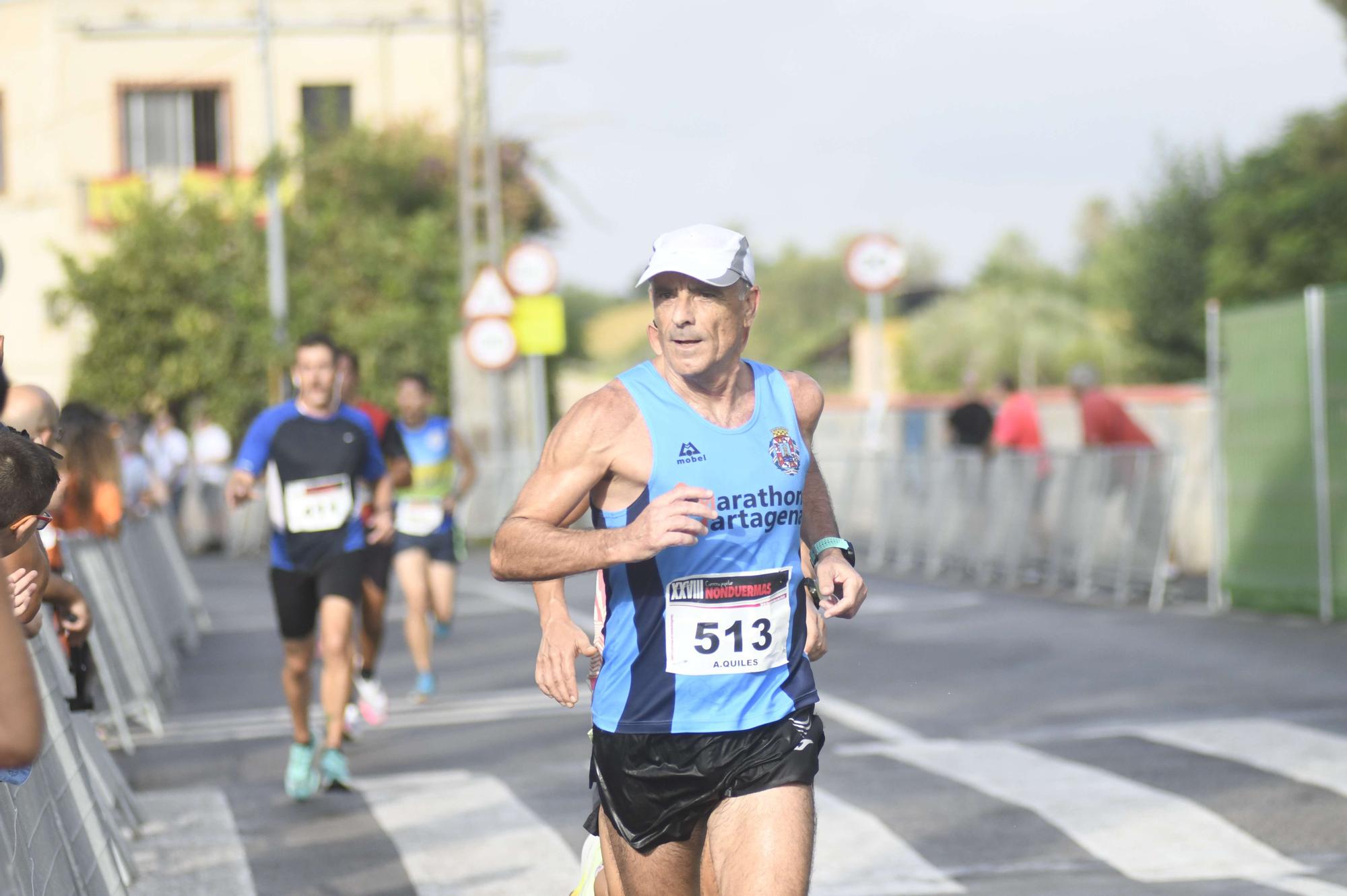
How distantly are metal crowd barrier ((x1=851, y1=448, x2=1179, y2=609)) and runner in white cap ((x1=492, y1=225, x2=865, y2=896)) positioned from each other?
12.6 m

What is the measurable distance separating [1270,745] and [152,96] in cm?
3706

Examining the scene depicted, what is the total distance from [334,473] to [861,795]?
297cm

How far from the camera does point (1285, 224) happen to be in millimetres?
59000

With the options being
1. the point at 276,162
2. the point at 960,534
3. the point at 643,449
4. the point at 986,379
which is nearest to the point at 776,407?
the point at 643,449

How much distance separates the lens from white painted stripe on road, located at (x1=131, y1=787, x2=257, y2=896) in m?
7.25

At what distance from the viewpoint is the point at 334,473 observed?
980cm

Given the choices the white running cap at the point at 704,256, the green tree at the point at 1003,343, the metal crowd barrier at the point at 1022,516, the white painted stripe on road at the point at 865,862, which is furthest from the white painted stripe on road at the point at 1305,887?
the green tree at the point at 1003,343

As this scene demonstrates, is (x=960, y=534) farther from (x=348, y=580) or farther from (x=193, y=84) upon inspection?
(x=193, y=84)

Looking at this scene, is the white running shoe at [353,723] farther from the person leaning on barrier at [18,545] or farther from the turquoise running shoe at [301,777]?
the person leaning on barrier at [18,545]

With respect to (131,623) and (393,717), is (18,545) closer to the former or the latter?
(393,717)

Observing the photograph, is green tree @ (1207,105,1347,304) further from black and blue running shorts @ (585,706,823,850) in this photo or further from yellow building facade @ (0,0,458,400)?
A: black and blue running shorts @ (585,706,823,850)

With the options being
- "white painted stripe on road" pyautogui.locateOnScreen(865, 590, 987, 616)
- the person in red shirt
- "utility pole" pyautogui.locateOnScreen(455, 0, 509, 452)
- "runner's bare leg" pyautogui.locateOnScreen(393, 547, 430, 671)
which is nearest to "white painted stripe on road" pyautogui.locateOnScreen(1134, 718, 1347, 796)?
"runner's bare leg" pyautogui.locateOnScreen(393, 547, 430, 671)

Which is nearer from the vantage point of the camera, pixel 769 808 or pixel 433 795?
pixel 769 808

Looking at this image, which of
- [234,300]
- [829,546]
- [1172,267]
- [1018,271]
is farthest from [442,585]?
[1018,271]
